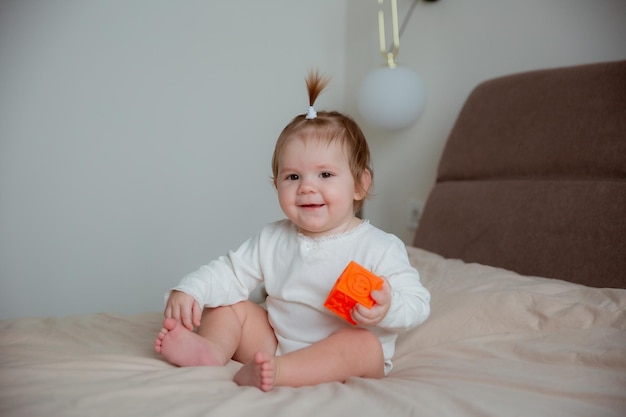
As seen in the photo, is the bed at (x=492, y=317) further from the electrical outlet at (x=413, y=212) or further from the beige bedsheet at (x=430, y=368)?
the electrical outlet at (x=413, y=212)

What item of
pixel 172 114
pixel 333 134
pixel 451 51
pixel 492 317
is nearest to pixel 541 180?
pixel 492 317

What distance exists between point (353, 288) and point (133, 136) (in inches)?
61.8

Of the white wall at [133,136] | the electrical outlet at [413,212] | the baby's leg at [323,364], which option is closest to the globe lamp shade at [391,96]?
the electrical outlet at [413,212]

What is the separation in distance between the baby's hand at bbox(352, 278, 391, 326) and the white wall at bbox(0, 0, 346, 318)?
1.55m

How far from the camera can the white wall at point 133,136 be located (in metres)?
2.02

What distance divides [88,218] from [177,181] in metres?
0.39

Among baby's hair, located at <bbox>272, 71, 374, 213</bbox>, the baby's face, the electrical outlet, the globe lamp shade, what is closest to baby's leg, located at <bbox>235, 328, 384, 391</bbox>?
the baby's face

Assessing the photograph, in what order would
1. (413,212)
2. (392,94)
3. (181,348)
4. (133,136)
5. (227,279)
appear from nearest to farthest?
(181,348), (227,279), (392,94), (133,136), (413,212)

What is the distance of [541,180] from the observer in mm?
1601

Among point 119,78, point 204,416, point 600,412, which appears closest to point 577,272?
point 600,412

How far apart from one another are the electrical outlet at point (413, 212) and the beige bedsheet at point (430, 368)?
106 cm

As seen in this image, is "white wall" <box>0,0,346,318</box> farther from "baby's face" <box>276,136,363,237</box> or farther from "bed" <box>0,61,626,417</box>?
"baby's face" <box>276,136,363,237</box>

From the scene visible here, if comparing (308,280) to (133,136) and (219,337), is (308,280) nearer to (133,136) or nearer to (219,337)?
(219,337)

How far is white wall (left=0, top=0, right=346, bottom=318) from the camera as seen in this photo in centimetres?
202
